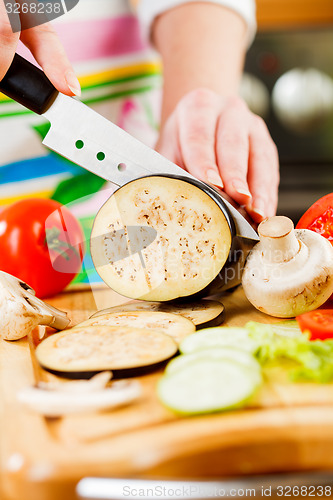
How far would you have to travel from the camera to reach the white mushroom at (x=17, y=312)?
3.85 ft

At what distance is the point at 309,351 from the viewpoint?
0.98 m

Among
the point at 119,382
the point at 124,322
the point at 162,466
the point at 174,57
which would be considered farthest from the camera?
the point at 174,57

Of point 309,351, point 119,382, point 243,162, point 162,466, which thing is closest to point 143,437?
point 162,466

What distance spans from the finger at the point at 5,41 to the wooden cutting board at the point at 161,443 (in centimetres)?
67

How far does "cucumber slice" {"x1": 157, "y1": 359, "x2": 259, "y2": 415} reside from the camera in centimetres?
84

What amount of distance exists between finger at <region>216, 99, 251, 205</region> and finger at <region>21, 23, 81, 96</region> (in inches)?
17.4

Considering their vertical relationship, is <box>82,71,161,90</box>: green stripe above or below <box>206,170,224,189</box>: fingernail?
above

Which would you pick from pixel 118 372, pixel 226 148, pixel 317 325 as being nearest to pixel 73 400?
pixel 118 372

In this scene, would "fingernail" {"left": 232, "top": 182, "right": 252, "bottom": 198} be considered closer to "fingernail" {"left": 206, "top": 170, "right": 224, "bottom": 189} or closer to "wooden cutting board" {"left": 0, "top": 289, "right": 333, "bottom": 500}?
"fingernail" {"left": 206, "top": 170, "right": 224, "bottom": 189}

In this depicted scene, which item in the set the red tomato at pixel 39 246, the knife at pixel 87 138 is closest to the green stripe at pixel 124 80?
the red tomato at pixel 39 246

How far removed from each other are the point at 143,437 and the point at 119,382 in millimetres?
162

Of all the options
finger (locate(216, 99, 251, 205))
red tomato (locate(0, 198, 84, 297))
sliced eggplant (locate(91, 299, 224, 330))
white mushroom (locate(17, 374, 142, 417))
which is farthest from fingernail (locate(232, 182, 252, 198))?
white mushroom (locate(17, 374, 142, 417))

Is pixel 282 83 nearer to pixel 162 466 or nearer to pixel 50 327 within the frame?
pixel 50 327

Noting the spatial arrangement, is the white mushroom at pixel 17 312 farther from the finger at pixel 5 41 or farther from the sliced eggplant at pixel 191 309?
the finger at pixel 5 41
